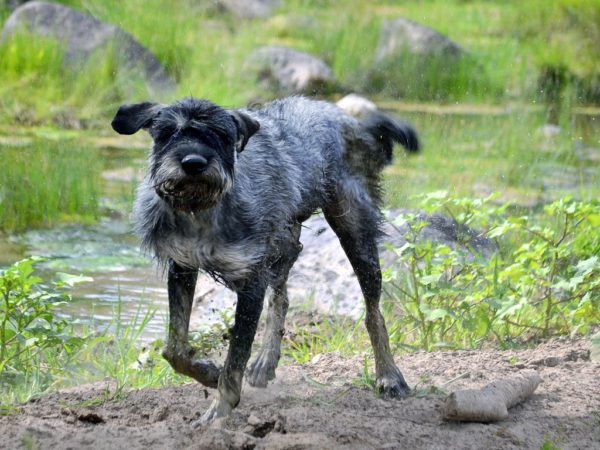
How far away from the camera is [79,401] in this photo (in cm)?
520

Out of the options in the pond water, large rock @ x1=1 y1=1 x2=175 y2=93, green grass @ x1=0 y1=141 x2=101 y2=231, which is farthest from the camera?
large rock @ x1=1 y1=1 x2=175 y2=93

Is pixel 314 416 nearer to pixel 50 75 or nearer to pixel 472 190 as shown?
pixel 472 190

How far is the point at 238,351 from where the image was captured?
201 inches

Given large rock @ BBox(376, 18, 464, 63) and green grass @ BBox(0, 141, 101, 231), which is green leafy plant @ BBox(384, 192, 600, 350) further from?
Result: large rock @ BBox(376, 18, 464, 63)

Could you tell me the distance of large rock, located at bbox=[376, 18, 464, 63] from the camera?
55.2 ft

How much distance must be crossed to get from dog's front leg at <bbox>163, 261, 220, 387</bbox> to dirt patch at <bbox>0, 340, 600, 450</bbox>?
0.51 ft

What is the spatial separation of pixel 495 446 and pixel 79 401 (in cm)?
201

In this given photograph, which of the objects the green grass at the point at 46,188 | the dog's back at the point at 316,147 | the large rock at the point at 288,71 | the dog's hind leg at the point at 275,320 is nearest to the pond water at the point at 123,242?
the green grass at the point at 46,188

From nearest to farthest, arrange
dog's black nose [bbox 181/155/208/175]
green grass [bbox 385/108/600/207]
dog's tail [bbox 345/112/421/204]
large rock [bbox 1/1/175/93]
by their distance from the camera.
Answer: dog's black nose [bbox 181/155/208/175]
dog's tail [bbox 345/112/421/204]
green grass [bbox 385/108/600/207]
large rock [bbox 1/1/175/93]

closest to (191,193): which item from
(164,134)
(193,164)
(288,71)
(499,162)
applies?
(193,164)

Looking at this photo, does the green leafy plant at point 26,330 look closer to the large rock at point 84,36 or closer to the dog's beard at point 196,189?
the dog's beard at point 196,189

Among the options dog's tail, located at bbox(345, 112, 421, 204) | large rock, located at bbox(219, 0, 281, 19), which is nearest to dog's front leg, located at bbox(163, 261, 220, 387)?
dog's tail, located at bbox(345, 112, 421, 204)

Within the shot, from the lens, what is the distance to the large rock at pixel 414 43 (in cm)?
1683

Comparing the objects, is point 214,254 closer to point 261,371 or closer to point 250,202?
point 250,202
